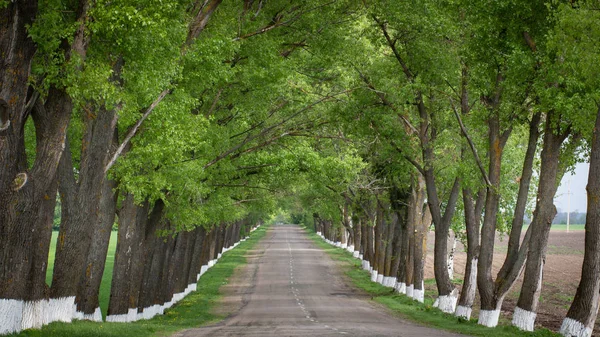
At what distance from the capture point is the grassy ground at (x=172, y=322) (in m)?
17.2

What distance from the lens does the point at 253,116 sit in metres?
32.5

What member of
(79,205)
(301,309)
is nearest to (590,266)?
(79,205)

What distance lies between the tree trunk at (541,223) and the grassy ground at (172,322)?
9.61 metres

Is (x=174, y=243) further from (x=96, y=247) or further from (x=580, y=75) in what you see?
(x=580, y=75)

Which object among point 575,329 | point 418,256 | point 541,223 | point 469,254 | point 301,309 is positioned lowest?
point 301,309

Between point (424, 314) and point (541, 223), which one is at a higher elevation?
point (541, 223)

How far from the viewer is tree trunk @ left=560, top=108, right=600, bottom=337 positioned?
18672 millimetres

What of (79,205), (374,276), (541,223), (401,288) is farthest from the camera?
(374,276)

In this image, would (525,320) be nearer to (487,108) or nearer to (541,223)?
(541,223)

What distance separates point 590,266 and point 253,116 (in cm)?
1615

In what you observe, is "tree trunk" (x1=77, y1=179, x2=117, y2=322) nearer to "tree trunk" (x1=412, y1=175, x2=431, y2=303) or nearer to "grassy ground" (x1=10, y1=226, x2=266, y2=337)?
"grassy ground" (x1=10, y1=226, x2=266, y2=337)

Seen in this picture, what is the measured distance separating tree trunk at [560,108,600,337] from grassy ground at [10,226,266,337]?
33.6 feet

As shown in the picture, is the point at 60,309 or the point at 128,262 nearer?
the point at 60,309

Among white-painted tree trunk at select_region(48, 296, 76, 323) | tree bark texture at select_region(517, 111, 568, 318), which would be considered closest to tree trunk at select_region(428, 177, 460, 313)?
tree bark texture at select_region(517, 111, 568, 318)
